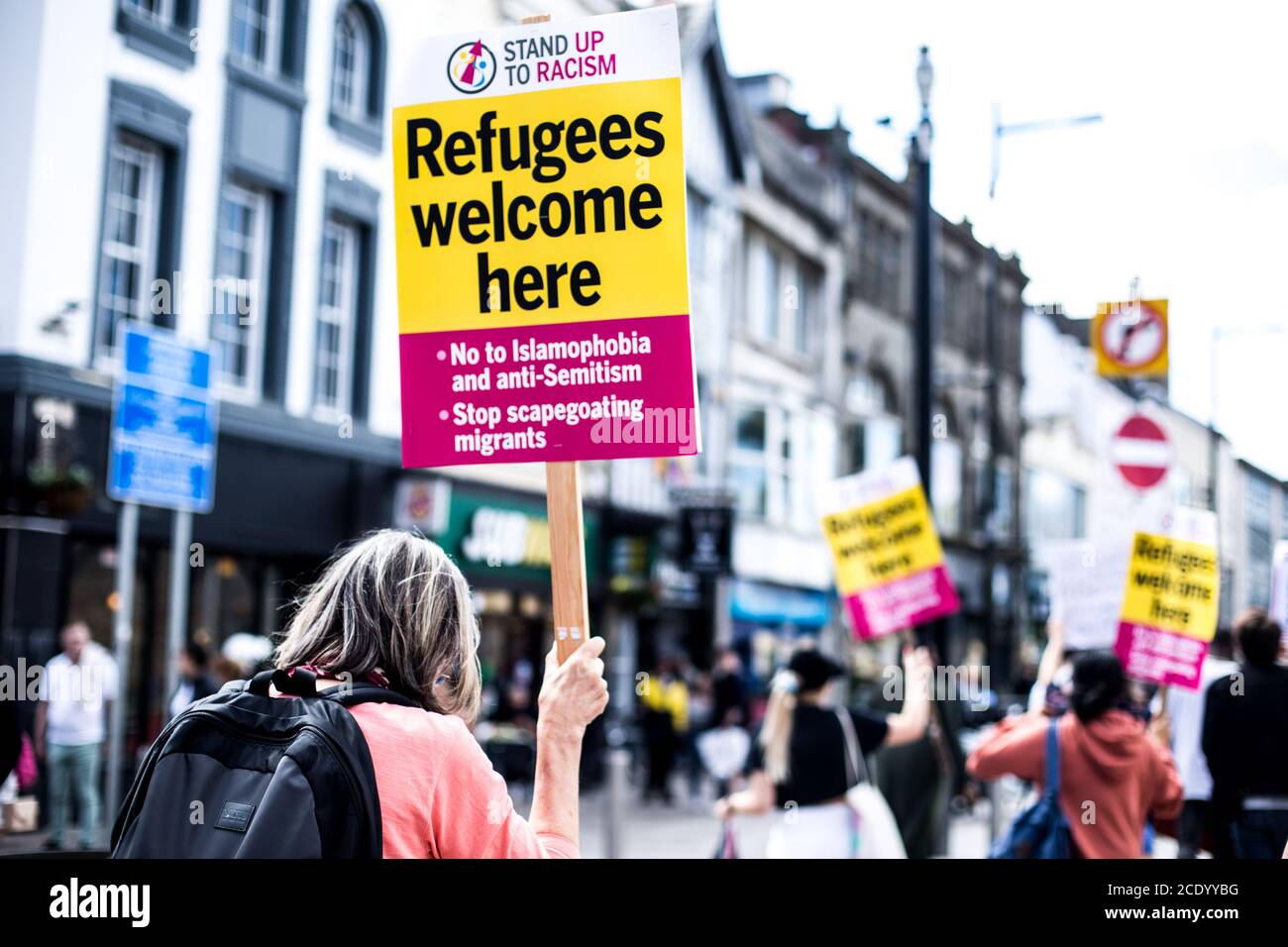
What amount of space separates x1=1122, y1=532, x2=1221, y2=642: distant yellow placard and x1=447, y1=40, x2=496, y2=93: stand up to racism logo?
4048 mm

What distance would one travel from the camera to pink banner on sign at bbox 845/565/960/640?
797 cm

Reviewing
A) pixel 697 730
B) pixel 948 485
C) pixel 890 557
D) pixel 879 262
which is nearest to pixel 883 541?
pixel 890 557

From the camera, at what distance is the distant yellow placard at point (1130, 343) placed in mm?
5930

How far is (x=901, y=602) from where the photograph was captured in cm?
802

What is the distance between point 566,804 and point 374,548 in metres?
0.51

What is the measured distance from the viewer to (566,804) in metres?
2.52

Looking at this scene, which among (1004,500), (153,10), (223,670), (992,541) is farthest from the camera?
(1004,500)

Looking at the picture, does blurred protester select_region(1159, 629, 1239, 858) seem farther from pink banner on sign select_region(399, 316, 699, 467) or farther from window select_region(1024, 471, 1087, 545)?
window select_region(1024, 471, 1087, 545)

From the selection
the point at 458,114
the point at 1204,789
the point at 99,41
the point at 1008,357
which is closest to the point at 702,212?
the point at 1008,357

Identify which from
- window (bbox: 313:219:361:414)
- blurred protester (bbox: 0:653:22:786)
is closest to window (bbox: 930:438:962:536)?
window (bbox: 313:219:361:414)

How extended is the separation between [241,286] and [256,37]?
2.13 m

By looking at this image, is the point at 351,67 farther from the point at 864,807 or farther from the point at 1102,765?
the point at 1102,765

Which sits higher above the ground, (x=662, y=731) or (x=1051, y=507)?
(x=1051, y=507)
